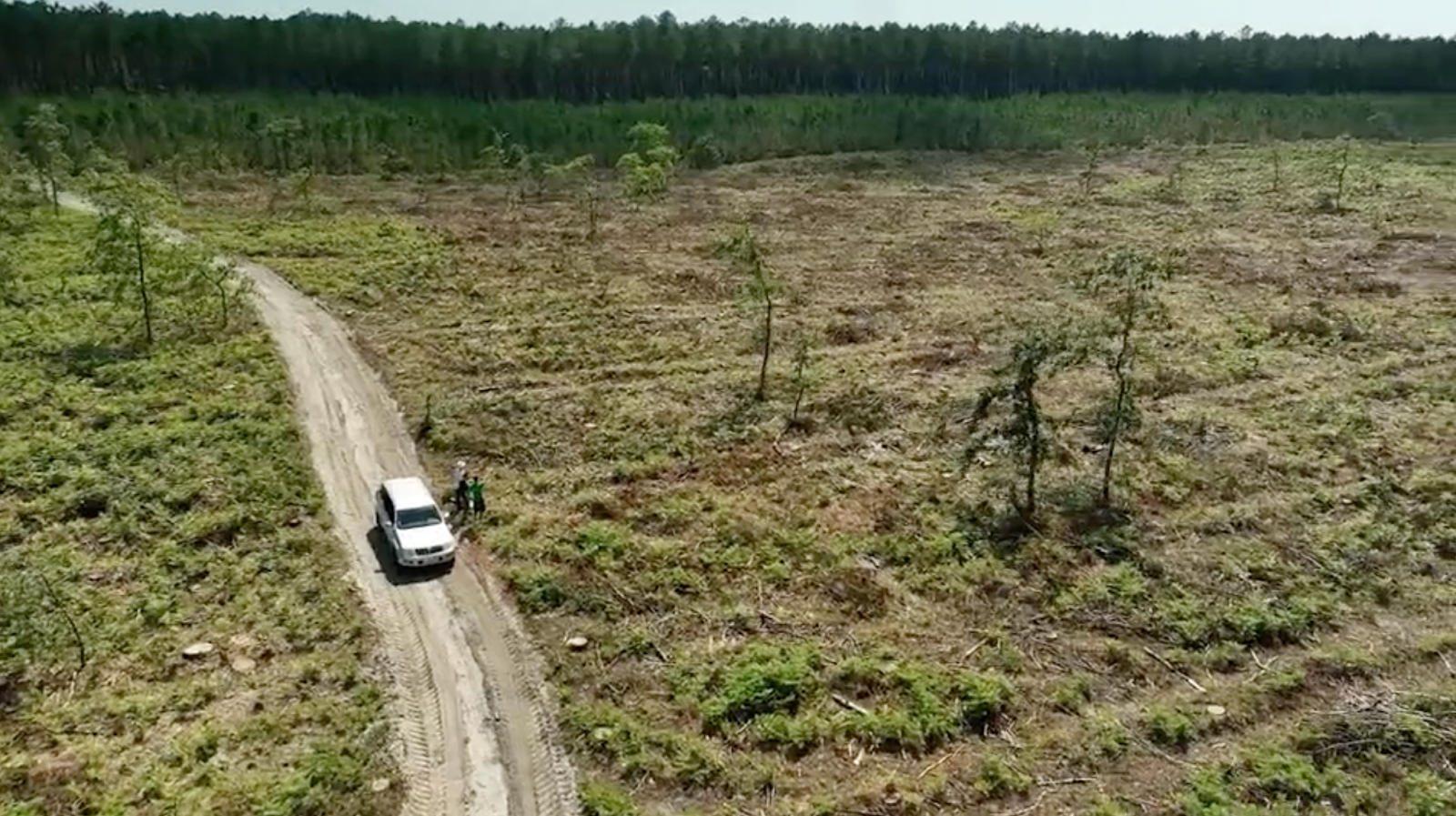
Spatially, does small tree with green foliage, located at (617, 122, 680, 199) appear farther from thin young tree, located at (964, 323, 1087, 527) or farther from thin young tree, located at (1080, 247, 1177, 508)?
thin young tree, located at (964, 323, 1087, 527)

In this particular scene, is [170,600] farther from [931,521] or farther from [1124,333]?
[1124,333]

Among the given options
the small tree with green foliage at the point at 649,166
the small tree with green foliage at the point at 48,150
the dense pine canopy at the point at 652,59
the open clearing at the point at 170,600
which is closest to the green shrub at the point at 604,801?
the open clearing at the point at 170,600

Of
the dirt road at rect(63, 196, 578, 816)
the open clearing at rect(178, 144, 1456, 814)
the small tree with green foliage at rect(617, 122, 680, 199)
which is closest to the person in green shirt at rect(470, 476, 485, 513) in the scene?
the open clearing at rect(178, 144, 1456, 814)

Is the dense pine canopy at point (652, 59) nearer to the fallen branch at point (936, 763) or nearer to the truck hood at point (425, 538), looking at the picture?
the truck hood at point (425, 538)

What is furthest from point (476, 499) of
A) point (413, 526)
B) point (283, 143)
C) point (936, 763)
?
point (283, 143)

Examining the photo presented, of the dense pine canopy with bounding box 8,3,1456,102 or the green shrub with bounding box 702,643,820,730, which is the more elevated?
the dense pine canopy with bounding box 8,3,1456,102

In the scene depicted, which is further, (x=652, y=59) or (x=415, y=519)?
(x=652, y=59)

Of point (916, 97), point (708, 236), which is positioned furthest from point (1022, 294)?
point (916, 97)
